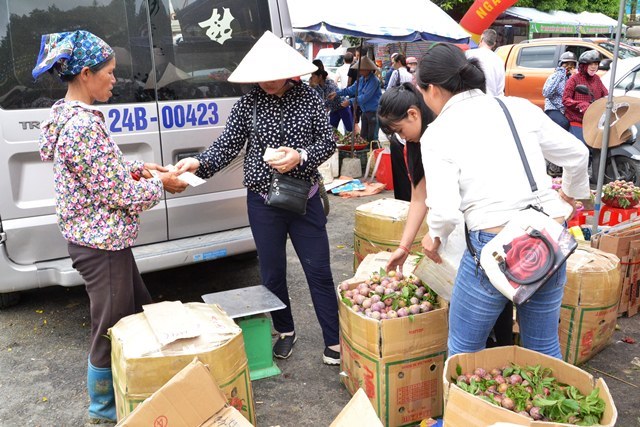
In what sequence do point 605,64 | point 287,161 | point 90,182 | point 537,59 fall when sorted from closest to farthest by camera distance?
point 90,182 < point 287,161 < point 605,64 < point 537,59

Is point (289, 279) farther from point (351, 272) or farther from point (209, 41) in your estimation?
point (209, 41)

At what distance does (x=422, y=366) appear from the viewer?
9.78 ft

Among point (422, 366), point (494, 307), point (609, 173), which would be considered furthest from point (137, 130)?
point (609, 173)

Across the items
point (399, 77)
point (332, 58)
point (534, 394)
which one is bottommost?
point (534, 394)

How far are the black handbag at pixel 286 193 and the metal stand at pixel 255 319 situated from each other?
0.58 meters

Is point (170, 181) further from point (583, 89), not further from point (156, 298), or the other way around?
point (583, 89)

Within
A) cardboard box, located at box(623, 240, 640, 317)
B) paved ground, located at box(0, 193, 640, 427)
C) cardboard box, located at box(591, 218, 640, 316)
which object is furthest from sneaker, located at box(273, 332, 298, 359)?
cardboard box, located at box(623, 240, 640, 317)

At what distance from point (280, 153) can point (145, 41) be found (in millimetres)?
1328

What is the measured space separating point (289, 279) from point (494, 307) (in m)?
2.85

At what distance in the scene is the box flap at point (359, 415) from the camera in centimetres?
208

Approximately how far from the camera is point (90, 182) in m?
2.66

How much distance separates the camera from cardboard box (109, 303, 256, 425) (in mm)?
2541

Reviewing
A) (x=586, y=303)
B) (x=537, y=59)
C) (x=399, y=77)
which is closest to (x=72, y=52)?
(x=586, y=303)

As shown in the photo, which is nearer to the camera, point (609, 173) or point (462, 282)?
point (462, 282)
